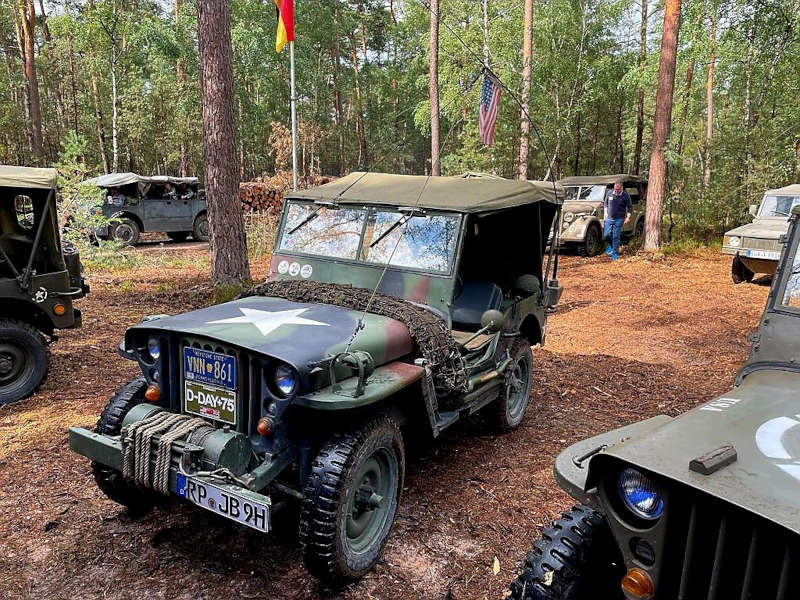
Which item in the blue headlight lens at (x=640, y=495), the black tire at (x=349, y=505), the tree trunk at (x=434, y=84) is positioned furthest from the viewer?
the tree trunk at (x=434, y=84)

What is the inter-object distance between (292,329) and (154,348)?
2.59 ft

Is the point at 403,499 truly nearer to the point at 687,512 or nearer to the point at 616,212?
the point at 687,512

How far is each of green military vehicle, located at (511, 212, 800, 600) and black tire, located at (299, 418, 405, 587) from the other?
3.19 ft

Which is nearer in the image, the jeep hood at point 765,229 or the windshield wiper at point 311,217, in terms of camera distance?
the windshield wiper at point 311,217

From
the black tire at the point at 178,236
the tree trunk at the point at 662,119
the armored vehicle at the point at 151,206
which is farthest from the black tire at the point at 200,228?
the tree trunk at the point at 662,119

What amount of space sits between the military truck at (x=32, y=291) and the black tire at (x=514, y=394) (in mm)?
4111

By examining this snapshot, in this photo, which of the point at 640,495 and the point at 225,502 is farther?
the point at 225,502

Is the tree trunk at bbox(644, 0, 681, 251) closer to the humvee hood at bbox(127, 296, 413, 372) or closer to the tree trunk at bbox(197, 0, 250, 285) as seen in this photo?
the tree trunk at bbox(197, 0, 250, 285)

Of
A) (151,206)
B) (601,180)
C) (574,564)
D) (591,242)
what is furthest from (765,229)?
(151,206)

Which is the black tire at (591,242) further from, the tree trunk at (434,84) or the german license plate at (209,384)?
the german license plate at (209,384)

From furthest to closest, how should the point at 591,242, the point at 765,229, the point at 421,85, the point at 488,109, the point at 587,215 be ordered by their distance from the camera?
the point at 421,85, the point at 591,242, the point at 587,215, the point at 488,109, the point at 765,229

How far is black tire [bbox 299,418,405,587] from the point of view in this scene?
284cm

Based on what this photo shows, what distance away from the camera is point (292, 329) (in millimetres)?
3361

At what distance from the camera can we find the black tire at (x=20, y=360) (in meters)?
5.26
